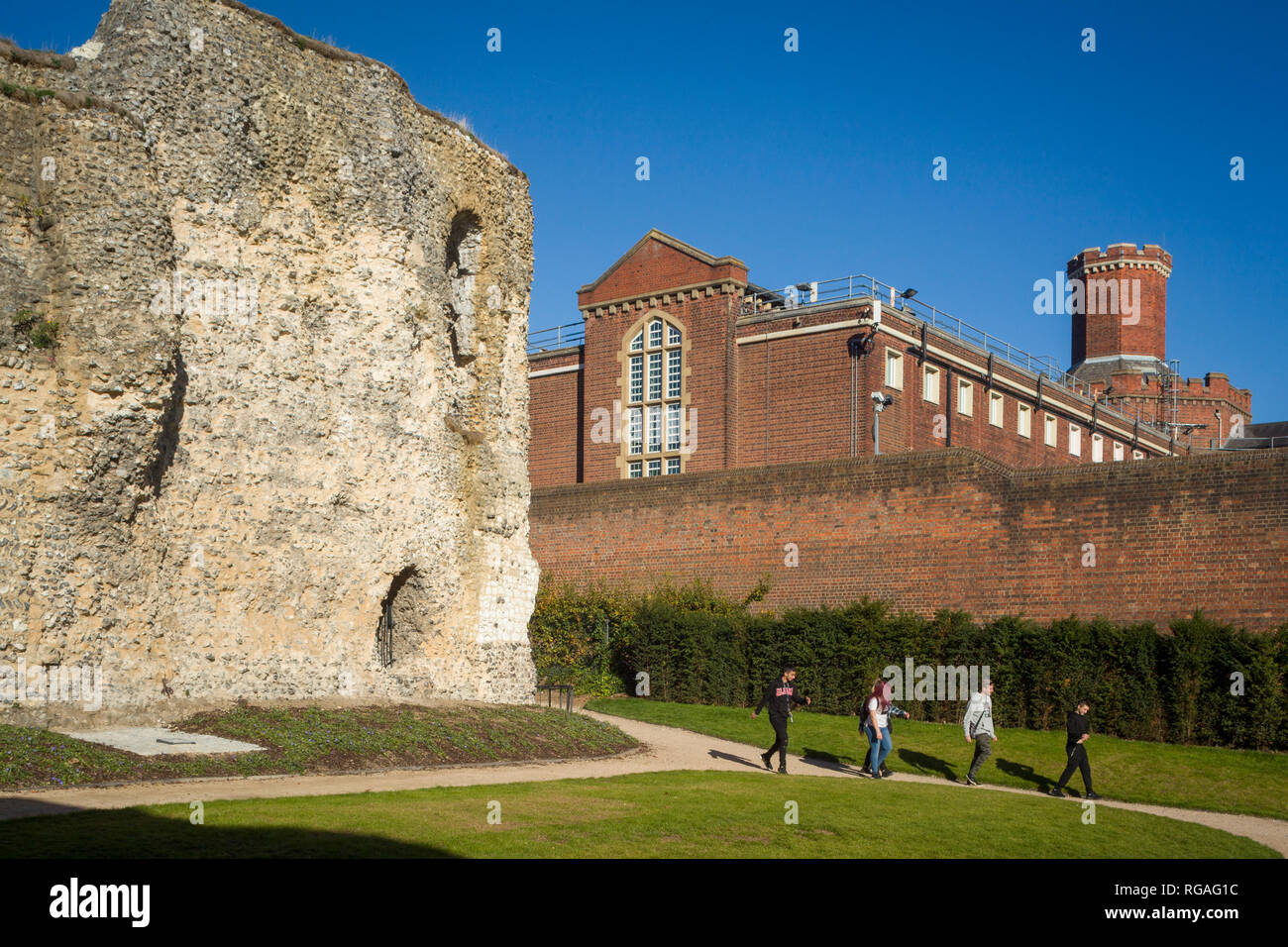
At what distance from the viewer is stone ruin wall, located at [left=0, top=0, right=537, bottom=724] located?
1661cm

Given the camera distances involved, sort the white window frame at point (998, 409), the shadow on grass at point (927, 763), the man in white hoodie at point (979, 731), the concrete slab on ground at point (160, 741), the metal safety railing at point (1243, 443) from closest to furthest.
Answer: the concrete slab on ground at point (160, 741) → the man in white hoodie at point (979, 731) → the shadow on grass at point (927, 763) → the white window frame at point (998, 409) → the metal safety railing at point (1243, 443)

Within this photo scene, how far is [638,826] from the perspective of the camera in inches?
542

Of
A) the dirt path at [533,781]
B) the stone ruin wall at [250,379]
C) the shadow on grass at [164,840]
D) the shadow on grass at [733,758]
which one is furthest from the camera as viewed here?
the shadow on grass at [733,758]

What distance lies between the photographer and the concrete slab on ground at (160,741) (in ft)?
51.6

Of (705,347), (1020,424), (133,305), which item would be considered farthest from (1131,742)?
(1020,424)

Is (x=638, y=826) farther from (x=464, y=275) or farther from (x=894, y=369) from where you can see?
(x=894, y=369)

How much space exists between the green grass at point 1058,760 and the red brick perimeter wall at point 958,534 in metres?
4.60

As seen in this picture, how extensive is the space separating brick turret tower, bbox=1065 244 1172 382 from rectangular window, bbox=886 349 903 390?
3624 centimetres

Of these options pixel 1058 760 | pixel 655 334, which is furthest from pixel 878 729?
pixel 655 334

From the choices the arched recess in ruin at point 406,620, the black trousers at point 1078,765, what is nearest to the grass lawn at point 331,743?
the arched recess in ruin at point 406,620

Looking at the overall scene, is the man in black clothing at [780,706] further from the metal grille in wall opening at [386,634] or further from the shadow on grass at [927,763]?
the metal grille in wall opening at [386,634]
